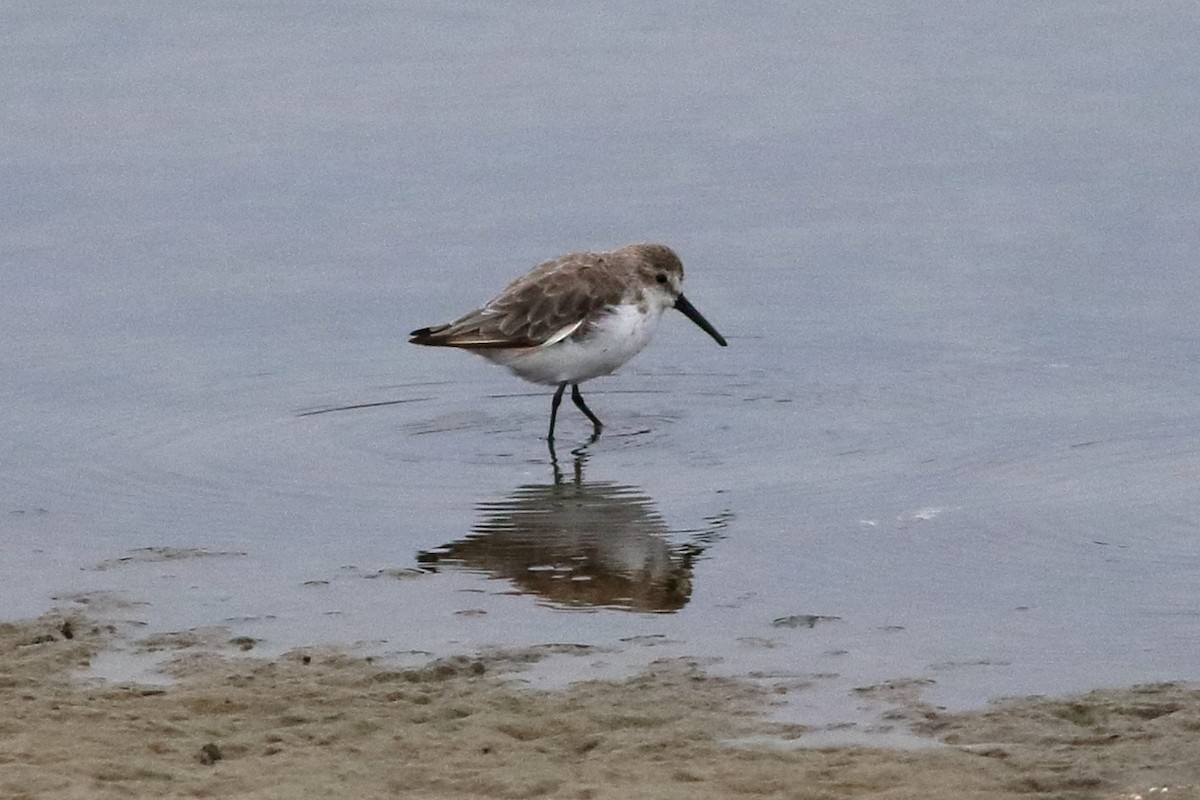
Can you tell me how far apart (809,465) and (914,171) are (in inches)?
200

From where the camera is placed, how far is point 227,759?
643 cm

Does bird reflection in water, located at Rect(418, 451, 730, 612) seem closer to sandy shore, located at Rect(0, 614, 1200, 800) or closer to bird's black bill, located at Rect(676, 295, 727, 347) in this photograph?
sandy shore, located at Rect(0, 614, 1200, 800)

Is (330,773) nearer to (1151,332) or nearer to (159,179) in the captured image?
(1151,332)

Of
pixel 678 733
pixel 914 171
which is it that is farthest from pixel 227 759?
pixel 914 171

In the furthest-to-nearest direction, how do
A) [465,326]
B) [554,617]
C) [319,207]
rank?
[319,207]
[465,326]
[554,617]

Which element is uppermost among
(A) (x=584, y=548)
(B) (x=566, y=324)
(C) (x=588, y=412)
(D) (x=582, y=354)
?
(B) (x=566, y=324)

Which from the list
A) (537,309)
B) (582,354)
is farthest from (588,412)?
(537,309)

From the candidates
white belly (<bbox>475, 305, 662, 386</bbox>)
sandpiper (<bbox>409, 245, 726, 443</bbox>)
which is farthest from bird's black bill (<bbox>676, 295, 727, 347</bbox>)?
white belly (<bbox>475, 305, 662, 386</bbox>)

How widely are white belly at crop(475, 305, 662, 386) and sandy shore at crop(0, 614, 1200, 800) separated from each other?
3.81 meters

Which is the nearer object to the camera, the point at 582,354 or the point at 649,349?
the point at 582,354

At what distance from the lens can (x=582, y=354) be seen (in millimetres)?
11289

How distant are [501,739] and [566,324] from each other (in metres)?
4.88

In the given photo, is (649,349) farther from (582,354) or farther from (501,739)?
(501,739)

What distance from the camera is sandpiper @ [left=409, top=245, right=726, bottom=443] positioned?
1121cm
